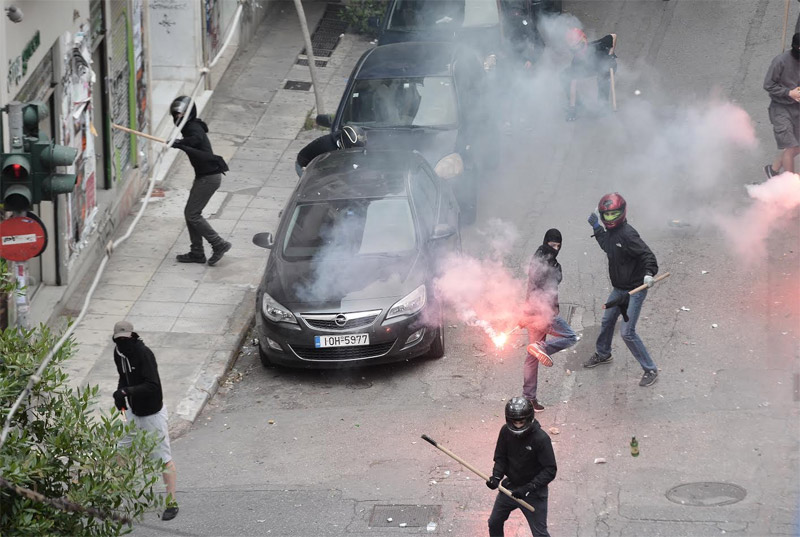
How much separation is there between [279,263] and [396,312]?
55.0 inches

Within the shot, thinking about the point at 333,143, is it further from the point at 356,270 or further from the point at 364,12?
the point at 364,12

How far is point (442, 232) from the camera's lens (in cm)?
1240

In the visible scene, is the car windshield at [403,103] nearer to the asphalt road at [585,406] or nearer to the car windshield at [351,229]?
the asphalt road at [585,406]

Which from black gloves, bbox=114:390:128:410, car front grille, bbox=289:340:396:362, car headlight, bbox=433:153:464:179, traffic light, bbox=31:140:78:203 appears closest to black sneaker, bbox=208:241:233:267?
car headlight, bbox=433:153:464:179

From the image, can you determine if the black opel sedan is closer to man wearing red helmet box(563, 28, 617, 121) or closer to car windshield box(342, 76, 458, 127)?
car windshield box(342, 76, 458, 127)

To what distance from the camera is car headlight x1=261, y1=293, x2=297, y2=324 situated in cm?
1191

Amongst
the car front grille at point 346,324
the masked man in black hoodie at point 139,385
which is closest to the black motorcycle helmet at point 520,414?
the masked man in black hoodie at point 139,385

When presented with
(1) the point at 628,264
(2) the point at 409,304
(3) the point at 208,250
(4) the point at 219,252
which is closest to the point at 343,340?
(2) the point at 409,304

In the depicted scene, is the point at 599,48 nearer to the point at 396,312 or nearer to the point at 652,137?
the point at 652,137

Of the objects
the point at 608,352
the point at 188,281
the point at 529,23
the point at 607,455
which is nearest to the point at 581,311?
the point at 608,352

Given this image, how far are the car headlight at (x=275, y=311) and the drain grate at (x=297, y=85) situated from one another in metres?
8.61

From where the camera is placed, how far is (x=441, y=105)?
50.7ft

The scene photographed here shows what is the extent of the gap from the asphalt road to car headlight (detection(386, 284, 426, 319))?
660 millimetres

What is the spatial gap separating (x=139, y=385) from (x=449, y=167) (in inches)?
243
